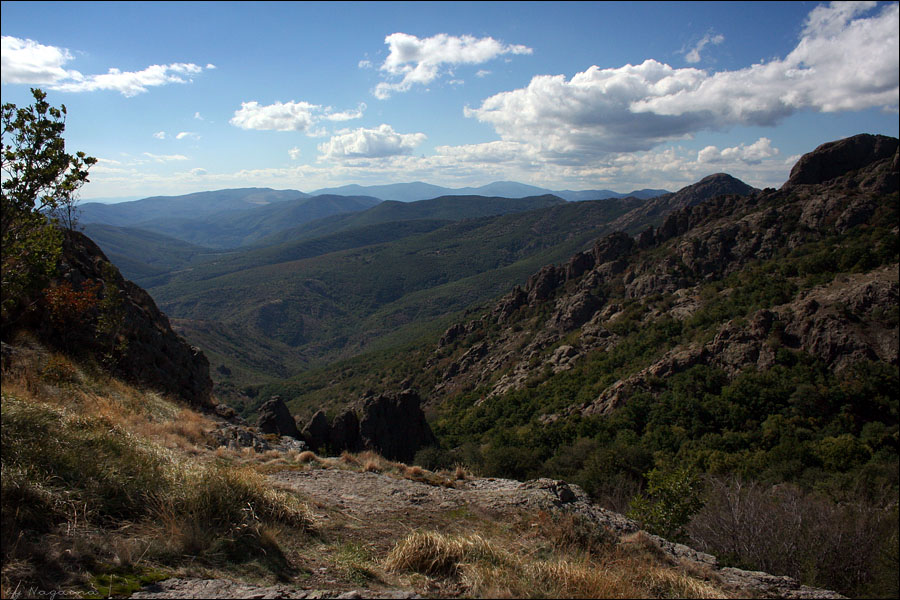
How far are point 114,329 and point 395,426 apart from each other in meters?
20.8

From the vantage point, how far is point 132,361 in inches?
592

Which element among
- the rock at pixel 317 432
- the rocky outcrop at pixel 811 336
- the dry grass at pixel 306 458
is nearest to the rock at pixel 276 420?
the rock at pixel 317 432

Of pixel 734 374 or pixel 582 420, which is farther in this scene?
pixel 582 420

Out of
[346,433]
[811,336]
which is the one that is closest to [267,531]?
A: [346,433]

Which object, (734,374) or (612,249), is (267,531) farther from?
(612,249)

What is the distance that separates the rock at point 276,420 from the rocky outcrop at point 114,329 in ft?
11.9

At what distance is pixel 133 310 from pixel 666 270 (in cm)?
5943

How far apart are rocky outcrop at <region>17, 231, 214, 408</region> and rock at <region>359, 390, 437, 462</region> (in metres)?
12.1

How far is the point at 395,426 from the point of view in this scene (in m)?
32.3

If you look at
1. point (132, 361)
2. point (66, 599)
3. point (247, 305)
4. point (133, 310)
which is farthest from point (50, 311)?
point (247, 305)

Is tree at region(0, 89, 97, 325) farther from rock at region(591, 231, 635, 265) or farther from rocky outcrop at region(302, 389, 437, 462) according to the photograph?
rock at region(591, 231, 635, 265)

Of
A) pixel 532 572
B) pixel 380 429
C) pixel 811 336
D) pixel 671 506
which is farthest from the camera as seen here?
pixel 811 336

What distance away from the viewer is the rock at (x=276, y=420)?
22656mm

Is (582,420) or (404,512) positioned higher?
(404,512)
